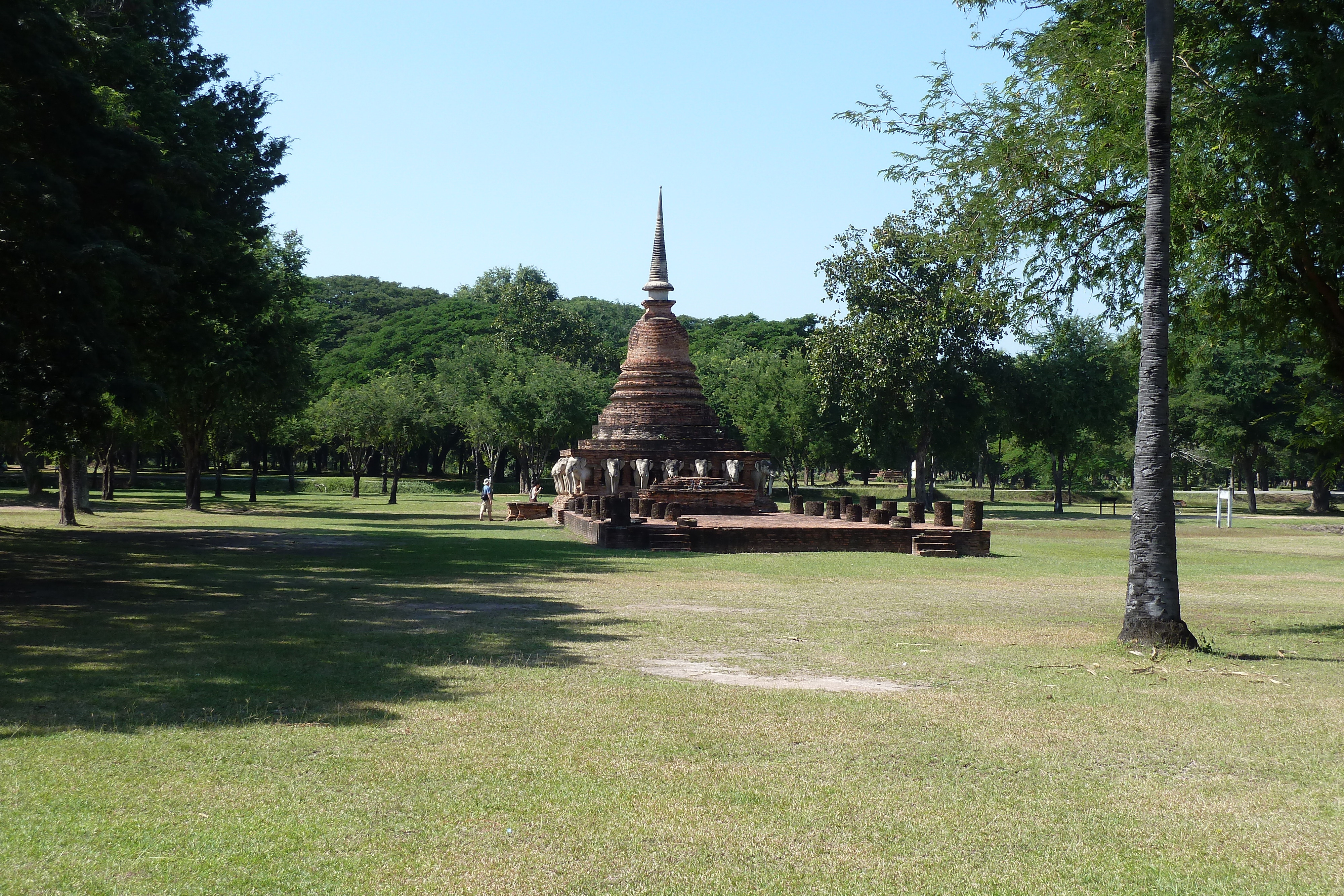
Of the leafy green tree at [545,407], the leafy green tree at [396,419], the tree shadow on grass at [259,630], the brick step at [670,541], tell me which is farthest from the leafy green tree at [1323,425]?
the leafy green tree at [396,419]

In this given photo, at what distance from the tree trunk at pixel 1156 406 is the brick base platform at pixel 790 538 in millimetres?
12368

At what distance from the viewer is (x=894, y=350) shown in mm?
47719

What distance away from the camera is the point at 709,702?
8492 millimetres

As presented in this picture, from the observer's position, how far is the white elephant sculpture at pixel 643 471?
36625mm

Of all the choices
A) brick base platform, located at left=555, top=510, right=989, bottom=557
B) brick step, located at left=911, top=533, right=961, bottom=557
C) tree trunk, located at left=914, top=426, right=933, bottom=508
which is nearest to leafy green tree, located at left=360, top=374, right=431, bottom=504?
tree trunk, located at left=914, top=426, right=933, bottom=508

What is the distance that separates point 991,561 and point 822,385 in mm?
27432

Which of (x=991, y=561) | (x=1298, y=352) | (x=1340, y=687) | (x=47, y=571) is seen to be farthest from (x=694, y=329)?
(x=1340, y=687)

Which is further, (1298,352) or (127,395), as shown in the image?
(1298,352)

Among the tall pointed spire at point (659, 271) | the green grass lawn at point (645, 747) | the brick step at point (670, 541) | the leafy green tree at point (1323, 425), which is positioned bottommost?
the green grass lawn at point (645, 747)

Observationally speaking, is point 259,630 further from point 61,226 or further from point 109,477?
point 109,477

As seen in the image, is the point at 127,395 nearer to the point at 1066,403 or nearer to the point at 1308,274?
the point at 1308,274

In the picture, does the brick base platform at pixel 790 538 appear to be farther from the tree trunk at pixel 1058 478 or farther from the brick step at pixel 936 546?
the tree trunk at pixel 1058 478

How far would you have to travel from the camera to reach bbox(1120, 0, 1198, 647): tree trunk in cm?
1149

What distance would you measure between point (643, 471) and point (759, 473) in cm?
373
